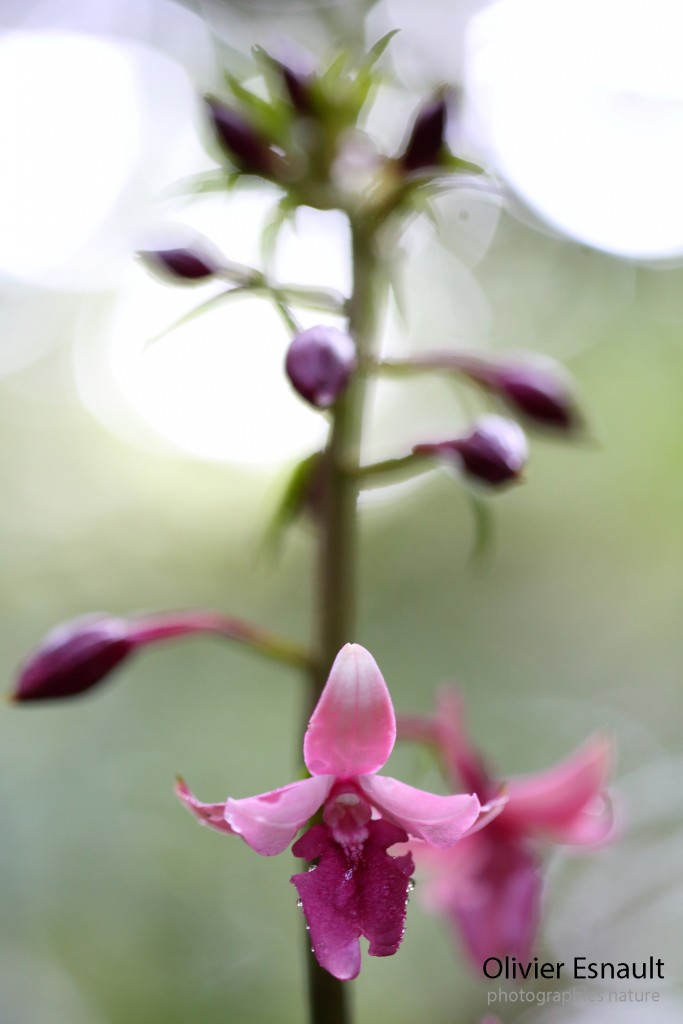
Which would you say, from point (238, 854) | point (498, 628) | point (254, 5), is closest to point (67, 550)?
point (238, 854)

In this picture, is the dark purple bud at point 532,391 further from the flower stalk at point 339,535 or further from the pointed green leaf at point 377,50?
the pointed green leaf at point 377,50

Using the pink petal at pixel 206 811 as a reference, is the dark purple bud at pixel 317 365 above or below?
above

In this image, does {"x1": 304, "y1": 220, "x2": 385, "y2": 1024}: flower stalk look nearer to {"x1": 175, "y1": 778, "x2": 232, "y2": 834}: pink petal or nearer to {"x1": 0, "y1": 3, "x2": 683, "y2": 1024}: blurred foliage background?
{"x1": 175, "y1": 778, "x2": 232, "y2": 834}: pink petal

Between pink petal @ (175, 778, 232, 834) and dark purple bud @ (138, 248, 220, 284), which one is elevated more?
dark purple bud @ (138, 248, 220, 284)

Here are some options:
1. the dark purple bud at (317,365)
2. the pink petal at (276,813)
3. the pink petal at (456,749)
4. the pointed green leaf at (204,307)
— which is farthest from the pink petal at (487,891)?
the pointed green leaf at (204,307)

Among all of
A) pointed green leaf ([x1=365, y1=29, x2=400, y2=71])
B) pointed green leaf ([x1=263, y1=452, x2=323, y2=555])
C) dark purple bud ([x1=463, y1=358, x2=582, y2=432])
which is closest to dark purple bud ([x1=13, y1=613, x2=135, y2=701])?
pointed green leaf ([x1=263, y1=452, x2=323, y2=555])

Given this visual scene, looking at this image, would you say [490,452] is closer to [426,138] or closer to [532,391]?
[532,391]

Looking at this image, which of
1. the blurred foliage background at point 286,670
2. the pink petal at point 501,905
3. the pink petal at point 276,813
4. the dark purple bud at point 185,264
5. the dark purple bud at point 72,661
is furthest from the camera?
the blurred foliage background at point 286,670

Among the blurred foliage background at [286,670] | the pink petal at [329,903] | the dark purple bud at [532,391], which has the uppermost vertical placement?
the dark purple bud at [532,391]
